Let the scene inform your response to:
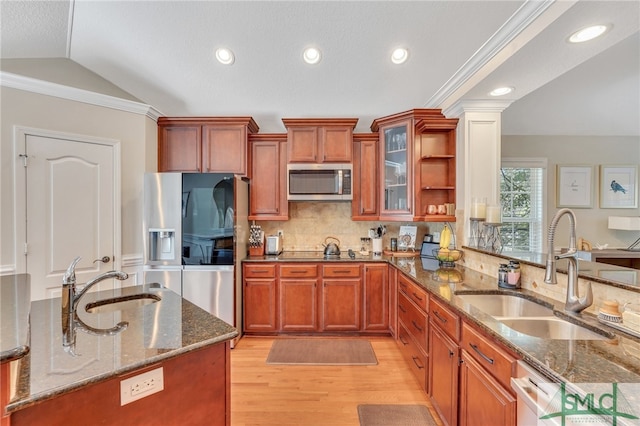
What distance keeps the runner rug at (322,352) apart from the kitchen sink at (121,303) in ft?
4.91

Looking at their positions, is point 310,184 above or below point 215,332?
above

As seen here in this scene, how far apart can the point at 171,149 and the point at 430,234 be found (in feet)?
11.1

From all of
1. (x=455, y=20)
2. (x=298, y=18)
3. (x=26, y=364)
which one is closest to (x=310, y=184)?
(x=298, y=18)

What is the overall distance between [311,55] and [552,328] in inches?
110

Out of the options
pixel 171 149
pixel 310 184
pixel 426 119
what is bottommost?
pixel 310 184

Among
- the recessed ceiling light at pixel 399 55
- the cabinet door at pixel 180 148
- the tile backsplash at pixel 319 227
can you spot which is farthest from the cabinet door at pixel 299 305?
the recessed ceiling light at pixel 399 55

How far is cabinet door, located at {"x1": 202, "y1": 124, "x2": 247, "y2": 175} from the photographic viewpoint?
134 inches

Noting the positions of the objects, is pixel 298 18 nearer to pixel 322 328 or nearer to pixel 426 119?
pixel 426 119

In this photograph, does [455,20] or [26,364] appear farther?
[455,20]

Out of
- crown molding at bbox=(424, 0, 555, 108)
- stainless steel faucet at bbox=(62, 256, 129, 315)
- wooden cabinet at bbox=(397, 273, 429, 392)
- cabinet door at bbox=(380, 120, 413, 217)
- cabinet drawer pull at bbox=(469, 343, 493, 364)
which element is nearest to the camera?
stainless steel faucet at bbox=(62, 256, 129, 315)

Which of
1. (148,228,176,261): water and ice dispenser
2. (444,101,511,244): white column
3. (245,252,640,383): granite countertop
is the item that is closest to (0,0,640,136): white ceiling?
(444,101,511,244): white column

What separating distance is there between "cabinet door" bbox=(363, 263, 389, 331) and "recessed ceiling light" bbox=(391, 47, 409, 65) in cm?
213

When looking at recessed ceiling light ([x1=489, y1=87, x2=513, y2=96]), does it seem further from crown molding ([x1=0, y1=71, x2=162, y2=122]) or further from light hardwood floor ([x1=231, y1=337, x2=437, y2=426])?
crown molding ([x1=0, y1=71, x2=162, y2=122])

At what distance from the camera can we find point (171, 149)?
3420mm
